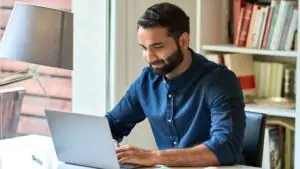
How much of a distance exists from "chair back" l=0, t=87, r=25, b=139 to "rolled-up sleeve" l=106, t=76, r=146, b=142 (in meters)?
0.58

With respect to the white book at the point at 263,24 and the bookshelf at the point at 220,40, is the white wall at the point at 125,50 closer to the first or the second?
the bookshelf at the point at 220,40

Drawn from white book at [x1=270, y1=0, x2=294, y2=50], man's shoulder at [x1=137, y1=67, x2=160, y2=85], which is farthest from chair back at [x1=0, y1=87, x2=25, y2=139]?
white book at [x1=270, y1=0, x2=294, y2=50]

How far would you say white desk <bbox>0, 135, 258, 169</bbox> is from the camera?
2225 mm

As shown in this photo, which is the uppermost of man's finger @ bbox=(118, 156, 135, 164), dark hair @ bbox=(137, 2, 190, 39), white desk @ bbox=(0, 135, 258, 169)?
dark hair @ bbox=(137, 2, 190, 39)

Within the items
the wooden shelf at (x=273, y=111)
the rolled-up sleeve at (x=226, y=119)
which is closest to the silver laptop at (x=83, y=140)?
the rolled-up sleeve at (x=226, y=119)

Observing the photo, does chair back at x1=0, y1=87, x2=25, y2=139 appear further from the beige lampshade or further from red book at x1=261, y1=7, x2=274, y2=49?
red book at x1=261, y1=7, x2=274, y2=49

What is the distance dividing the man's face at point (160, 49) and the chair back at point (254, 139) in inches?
14.4

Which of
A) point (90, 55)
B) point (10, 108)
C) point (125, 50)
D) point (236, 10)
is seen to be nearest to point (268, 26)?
point (236, 10)

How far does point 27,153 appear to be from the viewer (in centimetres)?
249

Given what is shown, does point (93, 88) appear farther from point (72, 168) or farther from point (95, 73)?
point (72, 168)

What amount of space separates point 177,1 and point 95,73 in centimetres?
67

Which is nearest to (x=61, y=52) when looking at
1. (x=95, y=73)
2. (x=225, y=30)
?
(x=95, y=73)

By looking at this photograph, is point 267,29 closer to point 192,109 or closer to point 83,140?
point 192,109

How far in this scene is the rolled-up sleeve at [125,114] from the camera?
259cm
